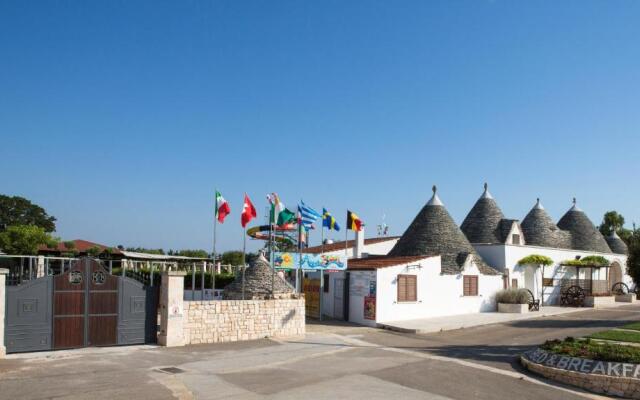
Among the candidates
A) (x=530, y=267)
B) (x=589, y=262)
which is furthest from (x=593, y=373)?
(x=589, y=262)

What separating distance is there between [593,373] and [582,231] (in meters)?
33.8

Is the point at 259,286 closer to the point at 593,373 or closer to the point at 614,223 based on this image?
the point at 593,373

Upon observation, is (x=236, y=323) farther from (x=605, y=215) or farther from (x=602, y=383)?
(x=605, y=215)

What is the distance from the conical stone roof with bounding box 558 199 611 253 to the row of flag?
72.5ft

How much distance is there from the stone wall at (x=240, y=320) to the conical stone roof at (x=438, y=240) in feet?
36.2

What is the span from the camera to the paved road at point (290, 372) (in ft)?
36.3

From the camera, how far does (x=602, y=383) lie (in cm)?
1223

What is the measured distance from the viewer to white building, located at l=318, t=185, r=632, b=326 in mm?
24188

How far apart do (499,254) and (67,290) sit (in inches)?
970

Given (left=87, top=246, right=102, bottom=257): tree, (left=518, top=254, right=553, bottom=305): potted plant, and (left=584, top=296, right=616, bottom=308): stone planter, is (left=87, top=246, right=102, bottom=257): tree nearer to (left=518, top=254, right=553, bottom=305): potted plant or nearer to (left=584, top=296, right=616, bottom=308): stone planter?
(left=518, top=254, right=553, bottom=305): potted plant

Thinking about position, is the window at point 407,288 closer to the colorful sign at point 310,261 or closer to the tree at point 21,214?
the colorful sign at point 310,261

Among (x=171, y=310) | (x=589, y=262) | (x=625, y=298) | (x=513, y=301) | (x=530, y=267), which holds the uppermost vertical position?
(x=589, y=262)

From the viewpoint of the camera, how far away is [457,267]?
28.1 m

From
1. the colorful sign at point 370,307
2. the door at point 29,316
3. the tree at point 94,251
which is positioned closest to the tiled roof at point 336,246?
the colorful sign at point 370,307
